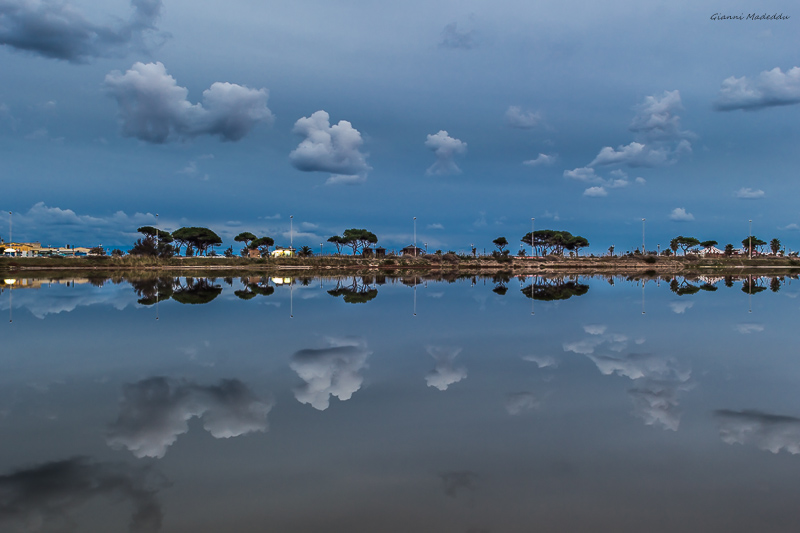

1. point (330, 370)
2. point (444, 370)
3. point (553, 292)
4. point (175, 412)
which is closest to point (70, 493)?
point (175, 412)

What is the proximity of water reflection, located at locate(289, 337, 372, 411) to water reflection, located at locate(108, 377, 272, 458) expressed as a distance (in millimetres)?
737

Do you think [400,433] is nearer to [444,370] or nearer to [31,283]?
[444,370]

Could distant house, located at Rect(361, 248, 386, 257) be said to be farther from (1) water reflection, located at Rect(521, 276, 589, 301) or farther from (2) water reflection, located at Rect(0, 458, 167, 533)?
(2) water reflection, located at Rect(0, 458, 167, 533)

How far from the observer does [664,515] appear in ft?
13.2

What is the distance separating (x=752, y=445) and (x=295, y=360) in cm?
705

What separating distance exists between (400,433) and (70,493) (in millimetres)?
3119

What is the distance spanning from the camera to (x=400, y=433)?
575 cm

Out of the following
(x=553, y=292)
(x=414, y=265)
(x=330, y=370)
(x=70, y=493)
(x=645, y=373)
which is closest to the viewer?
(x=70, y=493)

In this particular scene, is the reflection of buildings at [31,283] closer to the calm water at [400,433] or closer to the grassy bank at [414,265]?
the grassy bank at [414,265]

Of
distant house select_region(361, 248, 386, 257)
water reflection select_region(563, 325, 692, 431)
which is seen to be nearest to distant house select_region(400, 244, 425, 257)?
distant house select_region(361, 248, 386, 257)

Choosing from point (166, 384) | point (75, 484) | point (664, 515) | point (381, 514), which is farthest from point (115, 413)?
point (664, 515)

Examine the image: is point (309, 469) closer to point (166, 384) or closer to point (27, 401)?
point (166, 384)

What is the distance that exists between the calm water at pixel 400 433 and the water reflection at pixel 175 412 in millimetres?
37

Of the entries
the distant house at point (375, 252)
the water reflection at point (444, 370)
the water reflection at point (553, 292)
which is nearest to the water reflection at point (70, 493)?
the water reflection at point (444, 370)
